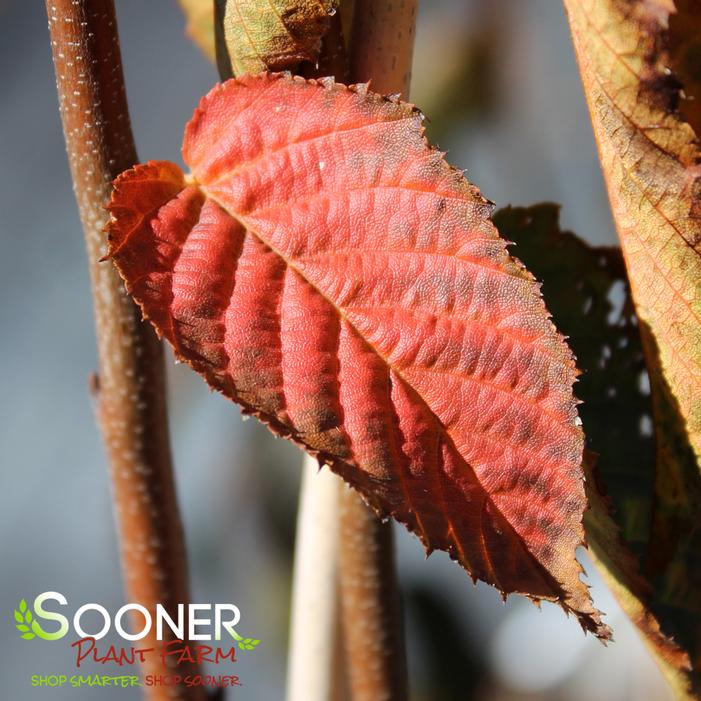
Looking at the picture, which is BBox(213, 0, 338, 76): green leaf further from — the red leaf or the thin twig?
the thin twig

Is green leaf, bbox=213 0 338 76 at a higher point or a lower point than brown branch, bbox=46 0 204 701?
higher

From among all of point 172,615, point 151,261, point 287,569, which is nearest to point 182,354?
point 151,261

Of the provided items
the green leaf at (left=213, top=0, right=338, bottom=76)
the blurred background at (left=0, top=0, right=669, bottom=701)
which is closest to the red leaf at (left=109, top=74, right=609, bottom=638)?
the green leaf at (left=213, top=0, right=338, bottom=76)

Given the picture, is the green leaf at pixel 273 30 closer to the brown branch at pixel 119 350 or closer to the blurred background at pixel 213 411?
the brown branch at pixel 119 350

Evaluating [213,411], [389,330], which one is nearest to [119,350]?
[389,330]

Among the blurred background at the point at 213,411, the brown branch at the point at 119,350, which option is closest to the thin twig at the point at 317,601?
the brown branch at the point at 119,350

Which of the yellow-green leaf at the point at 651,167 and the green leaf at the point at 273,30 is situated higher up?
the green leaf at the point at 273,30
